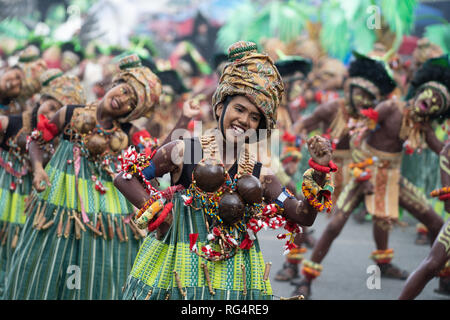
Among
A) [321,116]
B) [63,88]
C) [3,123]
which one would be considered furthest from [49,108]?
[321,116]

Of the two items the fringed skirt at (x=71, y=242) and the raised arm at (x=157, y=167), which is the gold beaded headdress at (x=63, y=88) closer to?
the fringed skirt at (x=71, y=242)

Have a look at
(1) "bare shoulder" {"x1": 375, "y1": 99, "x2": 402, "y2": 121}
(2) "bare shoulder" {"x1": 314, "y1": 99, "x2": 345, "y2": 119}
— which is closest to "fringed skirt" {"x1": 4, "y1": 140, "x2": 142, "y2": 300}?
(1) "bare shoulder" {"x1": 375, "y1": 99, "x2": 402, "y2": 121}

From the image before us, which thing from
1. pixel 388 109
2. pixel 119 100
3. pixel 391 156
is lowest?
pixel 119 100

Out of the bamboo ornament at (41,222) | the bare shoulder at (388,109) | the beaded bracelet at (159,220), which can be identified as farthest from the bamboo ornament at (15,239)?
the bare shoulder at (388,109)

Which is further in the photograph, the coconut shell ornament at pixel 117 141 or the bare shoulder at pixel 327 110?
the bare shoulder at pixel 327 110

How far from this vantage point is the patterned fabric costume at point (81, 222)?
16.0 feet

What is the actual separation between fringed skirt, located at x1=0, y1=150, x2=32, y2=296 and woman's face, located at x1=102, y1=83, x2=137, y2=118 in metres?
1.50

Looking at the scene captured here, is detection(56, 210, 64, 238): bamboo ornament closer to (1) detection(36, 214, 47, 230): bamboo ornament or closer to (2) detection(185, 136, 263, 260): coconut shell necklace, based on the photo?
(1) detection(36, 214, 47, 230): bamboo ornament

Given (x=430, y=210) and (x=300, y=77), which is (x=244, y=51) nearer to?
(x=430, y=210)

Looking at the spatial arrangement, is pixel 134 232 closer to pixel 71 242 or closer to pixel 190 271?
pixel 71 242

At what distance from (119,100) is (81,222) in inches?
40.2

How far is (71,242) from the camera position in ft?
16.2

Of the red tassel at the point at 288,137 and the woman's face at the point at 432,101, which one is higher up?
the red tassel at the point at 288,137

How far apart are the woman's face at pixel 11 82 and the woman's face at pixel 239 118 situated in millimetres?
3453
